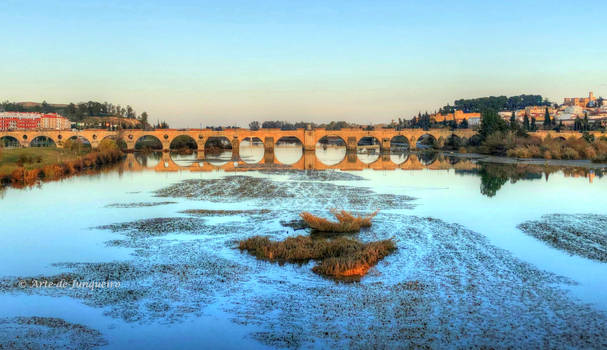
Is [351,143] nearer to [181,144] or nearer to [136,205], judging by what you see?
[181,144]

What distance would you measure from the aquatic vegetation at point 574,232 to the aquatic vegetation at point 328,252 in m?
5.64

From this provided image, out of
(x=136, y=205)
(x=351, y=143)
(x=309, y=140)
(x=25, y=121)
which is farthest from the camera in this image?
(x=25, y=121)

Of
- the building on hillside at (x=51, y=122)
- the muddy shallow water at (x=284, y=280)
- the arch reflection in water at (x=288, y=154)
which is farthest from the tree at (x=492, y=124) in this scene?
the building on hillside at (x=51, y=122)

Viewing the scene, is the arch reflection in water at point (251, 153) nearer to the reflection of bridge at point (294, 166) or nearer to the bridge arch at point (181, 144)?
the reflection of bridge at point (294, 166)

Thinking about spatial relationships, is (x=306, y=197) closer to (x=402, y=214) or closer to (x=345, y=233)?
(x=402, y=214)

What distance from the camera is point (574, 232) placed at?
18531mm

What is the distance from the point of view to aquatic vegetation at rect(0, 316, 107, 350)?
8984 millimetres

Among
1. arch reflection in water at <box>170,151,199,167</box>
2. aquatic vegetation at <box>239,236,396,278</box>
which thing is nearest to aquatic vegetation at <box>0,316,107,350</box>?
aquatic vegetation at <box>239,236,396,278</box>

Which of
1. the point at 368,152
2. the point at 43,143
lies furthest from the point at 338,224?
the point at 43,143

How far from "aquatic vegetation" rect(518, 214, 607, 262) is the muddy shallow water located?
127 mm

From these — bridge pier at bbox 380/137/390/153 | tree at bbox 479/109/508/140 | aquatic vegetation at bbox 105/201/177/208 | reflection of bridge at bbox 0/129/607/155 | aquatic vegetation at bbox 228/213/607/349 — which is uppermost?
tree at bbox 479/109/508/140

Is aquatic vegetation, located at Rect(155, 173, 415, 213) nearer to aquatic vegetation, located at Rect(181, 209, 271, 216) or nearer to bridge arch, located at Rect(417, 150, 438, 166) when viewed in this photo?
aquatic vegetation, located at Rect(181, 209, 271, 216)

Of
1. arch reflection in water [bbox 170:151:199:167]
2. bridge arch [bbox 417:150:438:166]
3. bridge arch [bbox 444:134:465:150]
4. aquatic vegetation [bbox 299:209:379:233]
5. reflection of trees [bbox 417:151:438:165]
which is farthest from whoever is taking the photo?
bridge arch [bbox 444:134:465:150]

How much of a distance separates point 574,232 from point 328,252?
963cm
